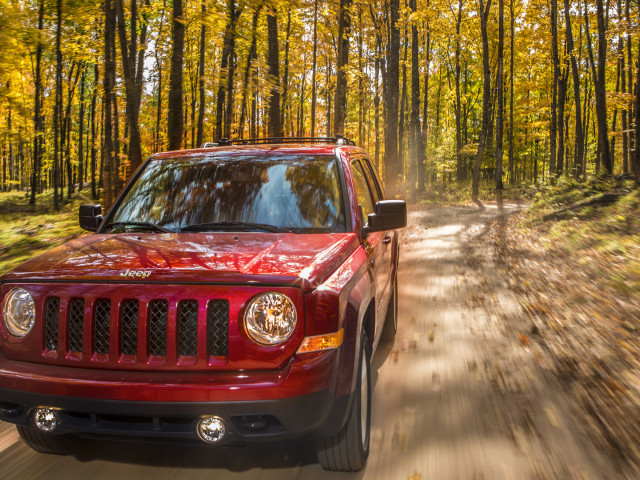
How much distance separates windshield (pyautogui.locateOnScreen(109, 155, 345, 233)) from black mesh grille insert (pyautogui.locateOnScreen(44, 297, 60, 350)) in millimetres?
1068

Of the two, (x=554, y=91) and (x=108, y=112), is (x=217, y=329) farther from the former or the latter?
(x=554, y=91)

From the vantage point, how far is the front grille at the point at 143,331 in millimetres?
2502

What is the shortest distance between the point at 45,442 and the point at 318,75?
31935mm

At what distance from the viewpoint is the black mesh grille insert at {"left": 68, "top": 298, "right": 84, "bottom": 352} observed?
2646 mm

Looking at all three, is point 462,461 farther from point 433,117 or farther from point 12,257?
point 433,117

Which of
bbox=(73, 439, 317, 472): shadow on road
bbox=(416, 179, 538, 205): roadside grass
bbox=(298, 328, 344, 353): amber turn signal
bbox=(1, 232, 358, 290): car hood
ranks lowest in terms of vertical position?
bbox=(73, 439, 317, 472): shadow on road

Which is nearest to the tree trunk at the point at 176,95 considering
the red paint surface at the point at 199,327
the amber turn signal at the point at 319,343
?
the red paint surface at the point at 199,327

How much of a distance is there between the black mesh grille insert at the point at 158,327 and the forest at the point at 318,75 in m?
8.76

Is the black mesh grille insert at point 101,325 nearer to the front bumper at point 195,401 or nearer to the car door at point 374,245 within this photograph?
the front bumper at point 195,401

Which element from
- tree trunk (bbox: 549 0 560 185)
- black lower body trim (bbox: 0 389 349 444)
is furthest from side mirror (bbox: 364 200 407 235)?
tree trunk (bbox: 549 0 560 185)

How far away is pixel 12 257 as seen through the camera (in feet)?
36.1

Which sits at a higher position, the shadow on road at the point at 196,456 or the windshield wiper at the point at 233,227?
the windshield wiper at the point at 233,227

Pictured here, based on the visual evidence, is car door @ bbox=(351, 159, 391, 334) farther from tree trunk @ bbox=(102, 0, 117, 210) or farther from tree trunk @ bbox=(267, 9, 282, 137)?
tree trunk @ bbox=(267, 9, 282, 137)

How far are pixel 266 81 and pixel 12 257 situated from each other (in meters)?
6.64
